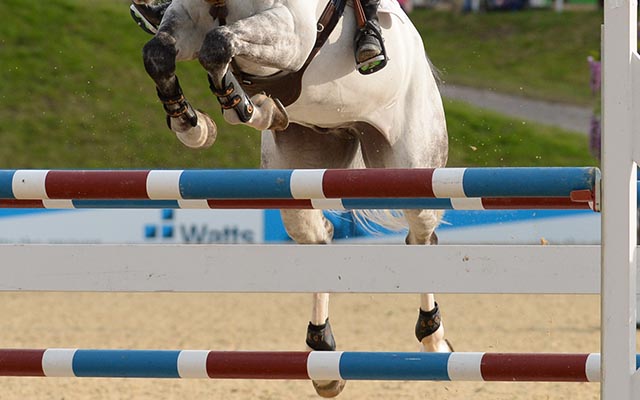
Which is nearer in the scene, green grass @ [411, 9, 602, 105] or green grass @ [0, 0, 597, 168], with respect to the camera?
green grass @ [0, 0, 597, 168]

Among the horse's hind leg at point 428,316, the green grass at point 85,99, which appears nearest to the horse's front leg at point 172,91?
the horse's hind leg at point 428,316

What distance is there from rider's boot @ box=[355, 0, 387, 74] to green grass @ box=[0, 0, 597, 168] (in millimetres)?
9255

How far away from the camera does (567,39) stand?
2192 cm

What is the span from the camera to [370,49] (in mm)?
3994

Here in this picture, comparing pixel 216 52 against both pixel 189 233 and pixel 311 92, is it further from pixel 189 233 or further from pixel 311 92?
pixel 189 233

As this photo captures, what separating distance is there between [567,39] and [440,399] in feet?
59.5

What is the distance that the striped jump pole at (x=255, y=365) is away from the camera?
9.11ft

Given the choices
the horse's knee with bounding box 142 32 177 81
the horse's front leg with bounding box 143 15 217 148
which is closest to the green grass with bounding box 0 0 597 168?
the horse's front leg with bounding box 143 15 217 148

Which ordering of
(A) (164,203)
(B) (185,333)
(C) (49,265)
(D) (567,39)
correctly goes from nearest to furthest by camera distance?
(C) (49,265)
(A) (164,203)
(B) (185,333)
(D) (567,39)

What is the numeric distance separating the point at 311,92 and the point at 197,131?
510 mm

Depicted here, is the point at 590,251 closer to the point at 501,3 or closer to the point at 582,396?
the point at 582,396

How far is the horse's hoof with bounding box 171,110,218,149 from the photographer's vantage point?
3.72 meters

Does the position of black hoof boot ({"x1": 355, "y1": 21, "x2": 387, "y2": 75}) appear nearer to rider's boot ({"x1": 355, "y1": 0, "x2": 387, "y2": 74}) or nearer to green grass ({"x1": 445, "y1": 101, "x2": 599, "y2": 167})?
rider's boot ({"x1": 355, "y1": 0, "x2": 387, "y2": 74})

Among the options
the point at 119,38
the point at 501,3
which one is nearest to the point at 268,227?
the point at 119,38
